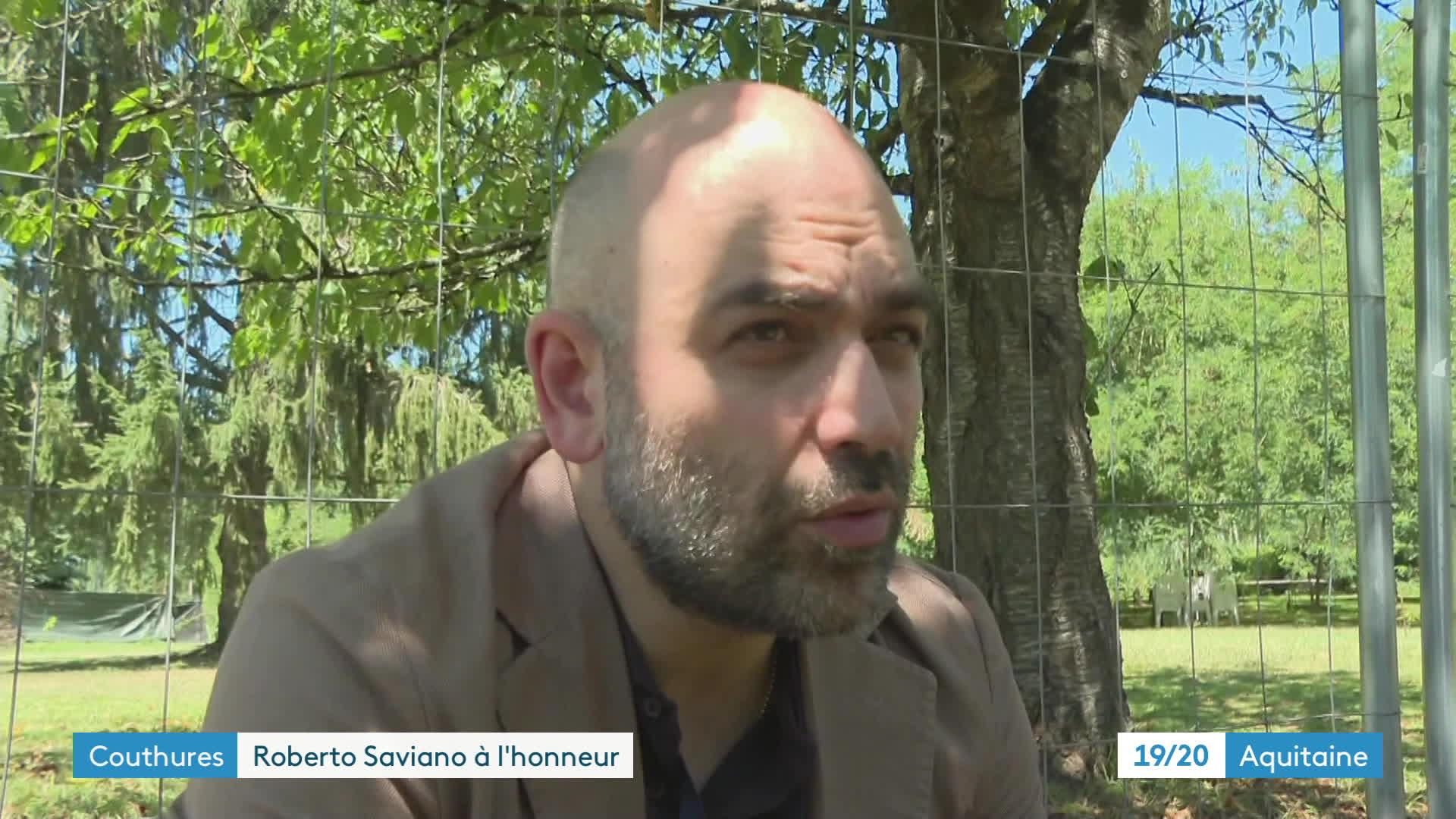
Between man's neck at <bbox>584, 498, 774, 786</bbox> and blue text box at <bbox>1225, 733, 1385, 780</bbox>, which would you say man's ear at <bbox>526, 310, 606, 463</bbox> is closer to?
man's neck at <bbox>584, 498, 774, 786</bbox>

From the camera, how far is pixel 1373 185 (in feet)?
12.0

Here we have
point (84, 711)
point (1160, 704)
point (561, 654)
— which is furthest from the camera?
point (1160, 704)

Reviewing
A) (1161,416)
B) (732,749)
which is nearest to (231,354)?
(732,749)

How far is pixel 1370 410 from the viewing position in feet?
12.0

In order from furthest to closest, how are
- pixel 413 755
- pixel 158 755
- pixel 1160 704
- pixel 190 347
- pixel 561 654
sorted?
pixel 1160 704 → pixel 190 347 → pixel 158 755 → pixel 561 654 → pixel 413 755

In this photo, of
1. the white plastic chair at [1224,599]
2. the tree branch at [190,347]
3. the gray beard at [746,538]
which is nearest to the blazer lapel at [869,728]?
the gray beard at [746,538]

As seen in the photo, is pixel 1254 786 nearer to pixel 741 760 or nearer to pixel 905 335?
pixel 741 760

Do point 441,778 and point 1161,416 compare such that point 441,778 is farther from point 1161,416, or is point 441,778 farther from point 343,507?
point 1161,416

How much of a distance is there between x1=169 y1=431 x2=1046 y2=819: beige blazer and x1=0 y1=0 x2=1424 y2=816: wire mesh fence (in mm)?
1331

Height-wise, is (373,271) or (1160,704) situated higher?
(373,271)

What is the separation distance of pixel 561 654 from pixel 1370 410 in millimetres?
2928

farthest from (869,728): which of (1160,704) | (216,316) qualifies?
(1160,704)

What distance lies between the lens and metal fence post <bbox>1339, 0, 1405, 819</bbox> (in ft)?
11.9

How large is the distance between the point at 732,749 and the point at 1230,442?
596 cm
